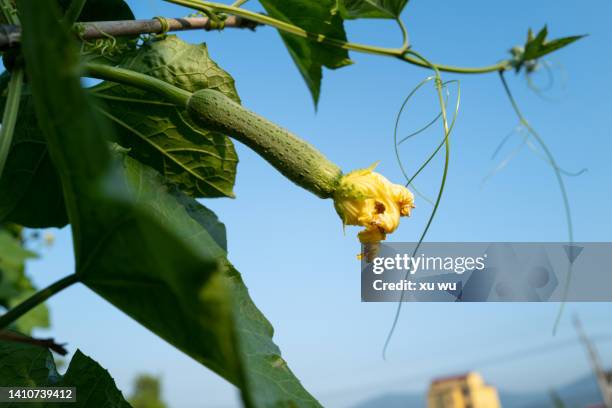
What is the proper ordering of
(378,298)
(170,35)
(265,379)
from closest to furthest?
(265,379) → (170,35) → (378,298)

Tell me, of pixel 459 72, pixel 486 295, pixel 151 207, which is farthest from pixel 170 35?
pixel 486 295

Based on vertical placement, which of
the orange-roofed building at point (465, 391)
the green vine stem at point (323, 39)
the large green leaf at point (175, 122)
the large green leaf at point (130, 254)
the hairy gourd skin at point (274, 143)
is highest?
the orange-roofed building at point (465, 391)

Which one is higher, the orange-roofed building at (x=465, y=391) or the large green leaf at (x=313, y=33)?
the orange-roofed building at (x=465, y=391)

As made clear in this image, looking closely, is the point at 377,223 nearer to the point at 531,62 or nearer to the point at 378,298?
the point at 531,62

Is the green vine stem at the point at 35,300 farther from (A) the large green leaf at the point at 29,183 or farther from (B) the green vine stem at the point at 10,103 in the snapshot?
(A) the large green leaf at the point at 29,183

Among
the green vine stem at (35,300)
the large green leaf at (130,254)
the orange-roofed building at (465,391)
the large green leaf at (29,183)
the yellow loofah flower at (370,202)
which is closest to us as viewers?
the large green leaf at (130,254)

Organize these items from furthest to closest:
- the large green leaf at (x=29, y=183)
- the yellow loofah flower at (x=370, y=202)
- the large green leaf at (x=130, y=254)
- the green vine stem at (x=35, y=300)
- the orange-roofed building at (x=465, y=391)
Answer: the orange-roofed building at (x=465, y=391)
the large green leaf at (x=29, y=183)
the yellow loofah flower at (x=370, y=202)
the green vine stem at (x=35, y=300)
the large green leaf at (x=130, y=254)

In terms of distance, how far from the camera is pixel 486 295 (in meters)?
1.81

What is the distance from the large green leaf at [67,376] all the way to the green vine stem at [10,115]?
13.0 inches

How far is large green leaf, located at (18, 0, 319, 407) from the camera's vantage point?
35cm

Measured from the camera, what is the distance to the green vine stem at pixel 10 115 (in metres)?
0.72

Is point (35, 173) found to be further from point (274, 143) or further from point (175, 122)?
point (274, 143)

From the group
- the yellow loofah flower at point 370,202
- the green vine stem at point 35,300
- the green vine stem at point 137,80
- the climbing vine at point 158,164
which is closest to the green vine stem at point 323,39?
the climbing vine at point 158,164

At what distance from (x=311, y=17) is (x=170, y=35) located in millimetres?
223
